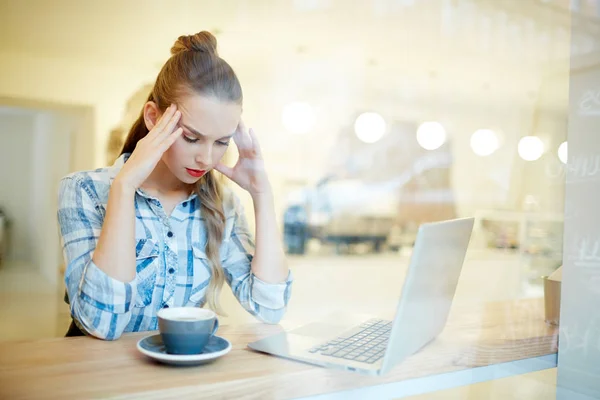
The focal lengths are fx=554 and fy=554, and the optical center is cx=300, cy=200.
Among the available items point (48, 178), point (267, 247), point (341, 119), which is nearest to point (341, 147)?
point (341, 119)

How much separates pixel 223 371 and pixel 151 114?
0.50m

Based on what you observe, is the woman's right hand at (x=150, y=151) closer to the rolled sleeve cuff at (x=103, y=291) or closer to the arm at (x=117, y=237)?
the arm at (x=117, y=237)

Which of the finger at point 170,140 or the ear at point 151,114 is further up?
the ear at point 151,114

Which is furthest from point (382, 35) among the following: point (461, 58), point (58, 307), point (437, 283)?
point (437, 283)

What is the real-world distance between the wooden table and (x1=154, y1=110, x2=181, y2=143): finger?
11.9 inches

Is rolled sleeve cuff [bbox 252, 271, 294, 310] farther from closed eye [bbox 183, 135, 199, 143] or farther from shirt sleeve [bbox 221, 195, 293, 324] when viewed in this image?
closed eye [bbox 183, 135, 199, 143]

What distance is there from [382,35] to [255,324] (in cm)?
248

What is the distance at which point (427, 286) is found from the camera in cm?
74

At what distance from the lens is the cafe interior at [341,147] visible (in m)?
0.90

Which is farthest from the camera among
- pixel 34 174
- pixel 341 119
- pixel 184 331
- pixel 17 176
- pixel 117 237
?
pixel 341 119

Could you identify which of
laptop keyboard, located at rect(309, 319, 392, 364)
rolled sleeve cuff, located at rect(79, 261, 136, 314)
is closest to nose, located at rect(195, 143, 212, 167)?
rolled sleeve cuff, located at rect(79, 261, 136, 314)

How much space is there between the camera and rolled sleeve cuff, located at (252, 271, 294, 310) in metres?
1.01

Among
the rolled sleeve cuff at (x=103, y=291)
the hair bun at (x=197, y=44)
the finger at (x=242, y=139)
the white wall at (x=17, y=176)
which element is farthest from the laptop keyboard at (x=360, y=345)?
the white wall at (x=17, y=176)

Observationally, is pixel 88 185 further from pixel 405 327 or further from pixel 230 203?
pixel 405 327
